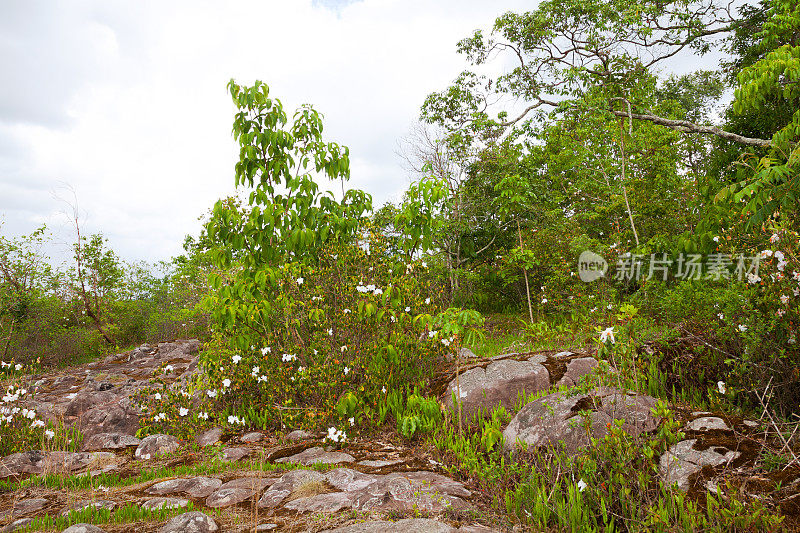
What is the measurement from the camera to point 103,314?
582 inches

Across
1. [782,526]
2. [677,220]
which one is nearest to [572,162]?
[677,220]

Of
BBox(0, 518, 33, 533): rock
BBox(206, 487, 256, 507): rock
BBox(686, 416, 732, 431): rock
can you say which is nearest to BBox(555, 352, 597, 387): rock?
BBox(686, 416, 732, 431): rock

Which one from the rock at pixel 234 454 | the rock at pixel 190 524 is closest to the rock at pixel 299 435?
the rock at pixel 234 454

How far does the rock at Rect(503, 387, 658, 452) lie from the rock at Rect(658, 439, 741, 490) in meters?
0.24

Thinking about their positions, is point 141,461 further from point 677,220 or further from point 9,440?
point 677,220

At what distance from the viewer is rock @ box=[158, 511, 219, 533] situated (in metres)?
2.69

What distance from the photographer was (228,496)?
131 inches

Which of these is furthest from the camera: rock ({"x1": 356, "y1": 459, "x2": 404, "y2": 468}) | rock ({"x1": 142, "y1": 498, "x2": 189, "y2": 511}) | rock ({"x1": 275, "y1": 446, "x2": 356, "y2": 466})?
rock ({"x1": 275, "y1": 446, "x2": 356, "y2": 466})

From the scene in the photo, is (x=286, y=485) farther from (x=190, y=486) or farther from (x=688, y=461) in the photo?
(x=688, y=461)

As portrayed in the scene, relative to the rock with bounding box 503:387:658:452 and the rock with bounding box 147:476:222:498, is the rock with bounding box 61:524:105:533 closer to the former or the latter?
the rock with bounding box 147:476:222:498

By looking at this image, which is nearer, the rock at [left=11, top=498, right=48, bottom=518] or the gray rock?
the rock at [left=11, top=498, right=48, bottom=518]

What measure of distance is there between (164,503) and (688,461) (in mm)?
3521

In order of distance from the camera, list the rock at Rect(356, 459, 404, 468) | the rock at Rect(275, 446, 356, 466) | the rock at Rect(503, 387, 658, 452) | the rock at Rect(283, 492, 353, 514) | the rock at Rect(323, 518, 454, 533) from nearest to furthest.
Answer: the rock at Rect(323, 518, 454, 533) → the rock at Rect(283, 492, 353, 514) → the rock at Rect(503, 387, 658, 452) → the rock at Rect(356, 459, 404, 468) → the rock at Rect(275, 446, 356, 466)

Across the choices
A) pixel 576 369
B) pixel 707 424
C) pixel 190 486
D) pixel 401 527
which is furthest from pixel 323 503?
pixel 576 369
